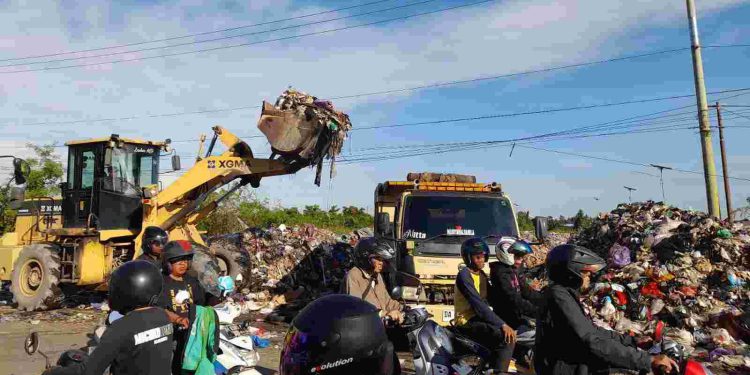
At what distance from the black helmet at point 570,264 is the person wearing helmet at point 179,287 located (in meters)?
2.63

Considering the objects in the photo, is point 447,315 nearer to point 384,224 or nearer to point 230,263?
point 384,224

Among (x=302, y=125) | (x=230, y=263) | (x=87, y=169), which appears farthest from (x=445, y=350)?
(x=87, y=169)

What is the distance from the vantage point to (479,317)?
4.71 meters

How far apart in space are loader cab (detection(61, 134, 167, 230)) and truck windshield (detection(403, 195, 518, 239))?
252 inches

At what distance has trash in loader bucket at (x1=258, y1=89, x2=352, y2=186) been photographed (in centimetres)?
1160

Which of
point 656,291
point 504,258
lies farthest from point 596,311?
point 504,258

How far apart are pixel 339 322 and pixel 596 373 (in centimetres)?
161

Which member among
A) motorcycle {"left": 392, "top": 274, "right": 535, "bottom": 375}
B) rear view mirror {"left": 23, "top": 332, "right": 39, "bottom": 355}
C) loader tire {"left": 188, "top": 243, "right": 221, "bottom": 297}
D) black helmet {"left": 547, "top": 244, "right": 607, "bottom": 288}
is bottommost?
loader tire {"left": 188, "top": 243, "right": 221, "bottom": 297}

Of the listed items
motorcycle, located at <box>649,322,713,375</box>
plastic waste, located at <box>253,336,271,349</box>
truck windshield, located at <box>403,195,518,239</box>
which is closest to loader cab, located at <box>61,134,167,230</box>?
plastic waste, located at <box>253,336,271,349</box>

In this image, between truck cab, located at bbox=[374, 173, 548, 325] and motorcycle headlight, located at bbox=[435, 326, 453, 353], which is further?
truck cab, located at bbox=[374, 173, 548, 325]

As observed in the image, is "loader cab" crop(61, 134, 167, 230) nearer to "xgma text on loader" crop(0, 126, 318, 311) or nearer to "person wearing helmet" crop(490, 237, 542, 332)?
"xgma text on loader" crop(0, 126, 318, 311)

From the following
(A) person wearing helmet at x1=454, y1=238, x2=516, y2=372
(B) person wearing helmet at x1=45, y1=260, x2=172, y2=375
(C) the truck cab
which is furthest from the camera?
(C) the truck cab

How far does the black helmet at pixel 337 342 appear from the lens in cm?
223

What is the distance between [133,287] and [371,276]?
265 centimetres
